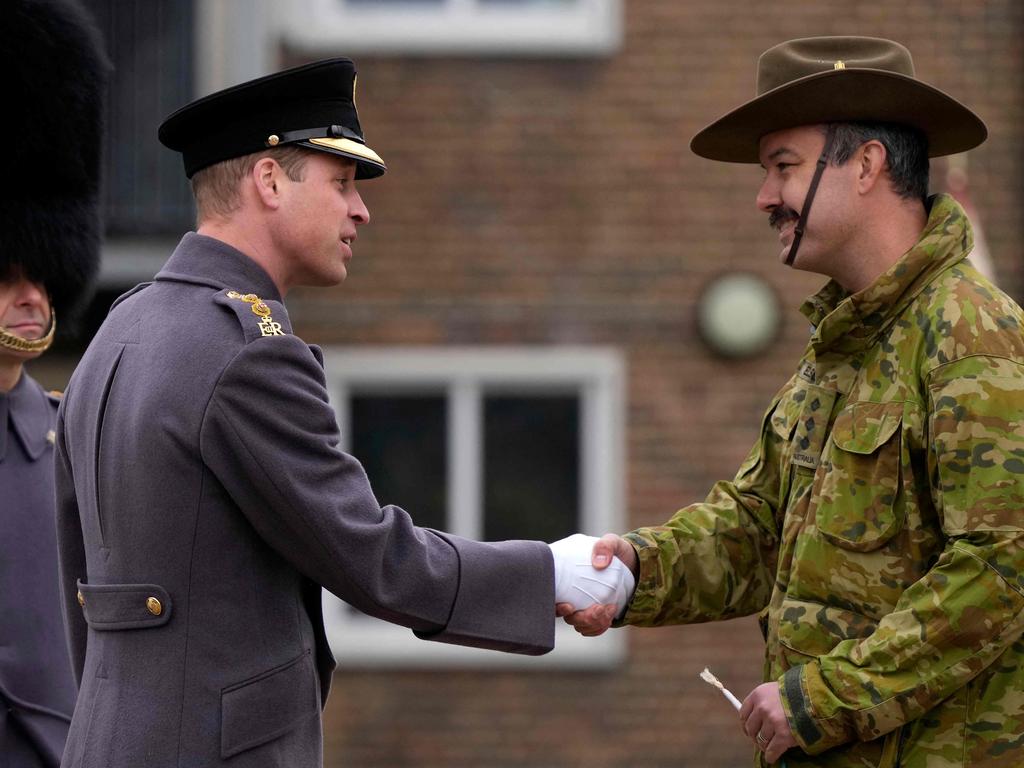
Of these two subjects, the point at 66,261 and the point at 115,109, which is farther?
the point at 115,109

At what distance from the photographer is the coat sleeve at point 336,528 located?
123 inches

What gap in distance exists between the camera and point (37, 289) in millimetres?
4465

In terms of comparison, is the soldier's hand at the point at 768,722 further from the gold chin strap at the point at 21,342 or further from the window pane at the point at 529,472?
the window pane at the point at 529,472

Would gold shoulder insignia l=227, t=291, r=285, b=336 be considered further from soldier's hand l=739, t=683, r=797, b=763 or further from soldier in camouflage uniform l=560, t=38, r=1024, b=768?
soldier's hand l=739, t=683, r=797, b=763

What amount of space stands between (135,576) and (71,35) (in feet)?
7.03

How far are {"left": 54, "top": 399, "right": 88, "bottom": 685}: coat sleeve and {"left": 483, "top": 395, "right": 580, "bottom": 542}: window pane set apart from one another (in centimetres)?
452

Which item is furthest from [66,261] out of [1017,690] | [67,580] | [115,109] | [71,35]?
[115,109]

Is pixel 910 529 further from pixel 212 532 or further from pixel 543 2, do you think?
pixel 543 2

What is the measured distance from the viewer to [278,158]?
3.39 m

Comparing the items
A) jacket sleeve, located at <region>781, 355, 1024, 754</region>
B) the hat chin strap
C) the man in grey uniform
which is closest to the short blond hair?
the man in grey uniform

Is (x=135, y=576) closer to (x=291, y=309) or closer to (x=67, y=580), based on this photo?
(x=67, y=580)

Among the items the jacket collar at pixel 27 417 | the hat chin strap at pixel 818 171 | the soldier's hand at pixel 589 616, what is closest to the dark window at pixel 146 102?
the jacket collar at pixel 27 417

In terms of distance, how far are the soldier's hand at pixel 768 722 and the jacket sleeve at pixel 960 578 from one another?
122mm

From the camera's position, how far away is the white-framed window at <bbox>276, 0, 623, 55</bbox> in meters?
7.74
